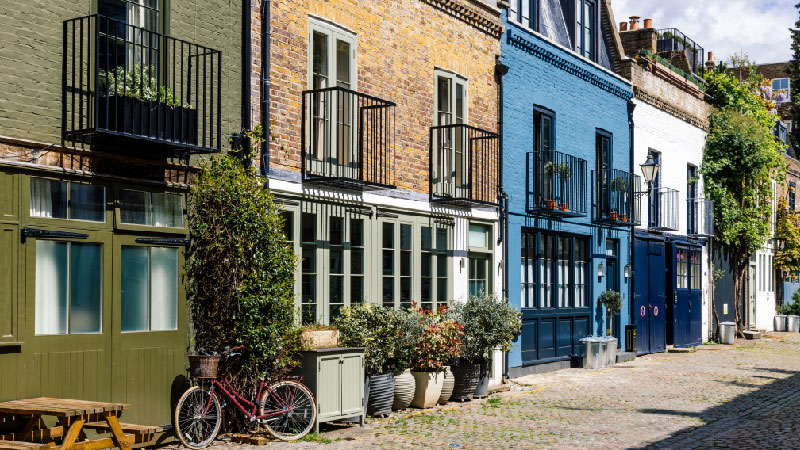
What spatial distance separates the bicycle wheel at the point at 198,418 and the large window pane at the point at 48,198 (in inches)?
86.3

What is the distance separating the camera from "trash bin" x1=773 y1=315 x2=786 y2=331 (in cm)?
3338

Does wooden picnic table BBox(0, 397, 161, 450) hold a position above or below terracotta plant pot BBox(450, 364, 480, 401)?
above

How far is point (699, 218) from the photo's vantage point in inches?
1018

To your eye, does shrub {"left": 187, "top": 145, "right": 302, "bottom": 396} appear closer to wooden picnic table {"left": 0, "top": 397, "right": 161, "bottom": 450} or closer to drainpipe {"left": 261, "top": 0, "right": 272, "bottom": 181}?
drainpipe {"left": 261, "top": 0, "right": 272, "bottom": 181}

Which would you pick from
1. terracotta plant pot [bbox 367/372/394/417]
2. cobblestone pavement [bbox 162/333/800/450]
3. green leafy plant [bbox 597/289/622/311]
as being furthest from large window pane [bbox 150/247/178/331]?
green leafy plant [bbox 597/289/622/311]

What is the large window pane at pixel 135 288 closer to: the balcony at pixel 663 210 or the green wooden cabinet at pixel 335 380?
the green wooden cabinet at pixel 335 380

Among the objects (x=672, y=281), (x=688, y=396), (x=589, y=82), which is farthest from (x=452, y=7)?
(x=672, y=281)

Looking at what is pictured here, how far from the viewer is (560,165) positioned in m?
18.5

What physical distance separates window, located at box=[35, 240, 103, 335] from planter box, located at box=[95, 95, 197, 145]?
1214 millimetres

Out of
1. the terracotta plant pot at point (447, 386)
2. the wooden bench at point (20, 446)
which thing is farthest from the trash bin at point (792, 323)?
the wooden bench at point (20, 446)

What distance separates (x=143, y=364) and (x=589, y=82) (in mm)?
13720

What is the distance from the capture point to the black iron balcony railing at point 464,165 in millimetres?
14990

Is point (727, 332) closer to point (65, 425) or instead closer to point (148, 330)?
point (148, 330)

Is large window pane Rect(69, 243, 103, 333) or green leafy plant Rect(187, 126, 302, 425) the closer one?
large window pane Rect(69, 243, 103, 333)
